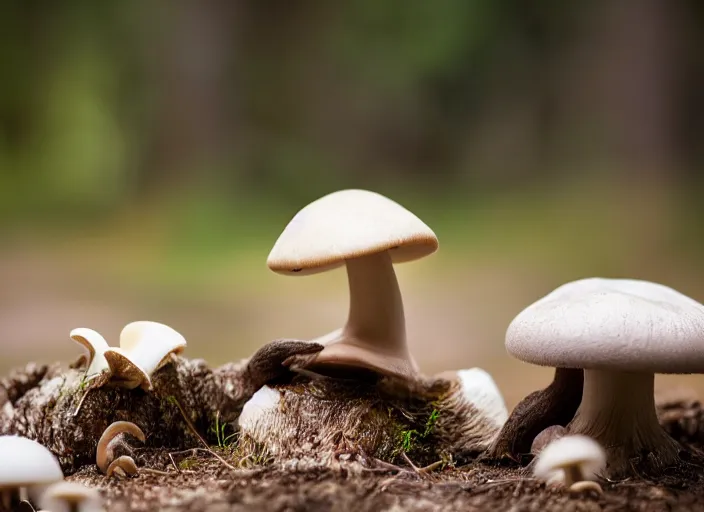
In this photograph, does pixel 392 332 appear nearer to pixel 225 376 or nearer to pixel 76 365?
pixel 225 376

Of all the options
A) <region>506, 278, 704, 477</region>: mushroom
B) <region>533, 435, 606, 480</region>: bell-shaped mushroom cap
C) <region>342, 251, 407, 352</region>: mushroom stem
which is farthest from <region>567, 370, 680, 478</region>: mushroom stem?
<region>342, 251, 407, 352</region>: mushroom stem

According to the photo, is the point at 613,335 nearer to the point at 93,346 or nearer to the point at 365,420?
the point at 365,420

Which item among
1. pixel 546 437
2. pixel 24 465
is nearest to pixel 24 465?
pixel 24 465

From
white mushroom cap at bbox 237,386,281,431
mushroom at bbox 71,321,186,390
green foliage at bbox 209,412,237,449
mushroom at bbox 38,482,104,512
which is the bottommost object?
green foliage at bbox 209,412,237,449

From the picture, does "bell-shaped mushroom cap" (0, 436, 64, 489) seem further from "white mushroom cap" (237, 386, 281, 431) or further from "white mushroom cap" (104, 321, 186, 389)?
"white mushroom cap" (237, 386, 281, 431)

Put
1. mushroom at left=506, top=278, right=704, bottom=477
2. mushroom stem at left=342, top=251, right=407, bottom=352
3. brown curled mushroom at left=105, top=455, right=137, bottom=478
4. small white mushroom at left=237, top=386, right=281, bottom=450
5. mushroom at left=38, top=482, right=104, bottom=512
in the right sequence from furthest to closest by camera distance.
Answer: mushroom stem at left=342, top=251, right=407, bottom=352 < small white mushroom at left=237, top=386, right=281, bottom=450 < brown curled mushroom at left=105, top=455, right=137, bottom=478 < mushroom at left=506, top=278, right=704, bottom=477 < mushroom at left=38, top=482, right=104, bottom=512

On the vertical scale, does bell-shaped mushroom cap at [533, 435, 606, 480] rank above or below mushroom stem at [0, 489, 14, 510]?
above

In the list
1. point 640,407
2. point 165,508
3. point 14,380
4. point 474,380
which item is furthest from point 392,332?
point 14,380
